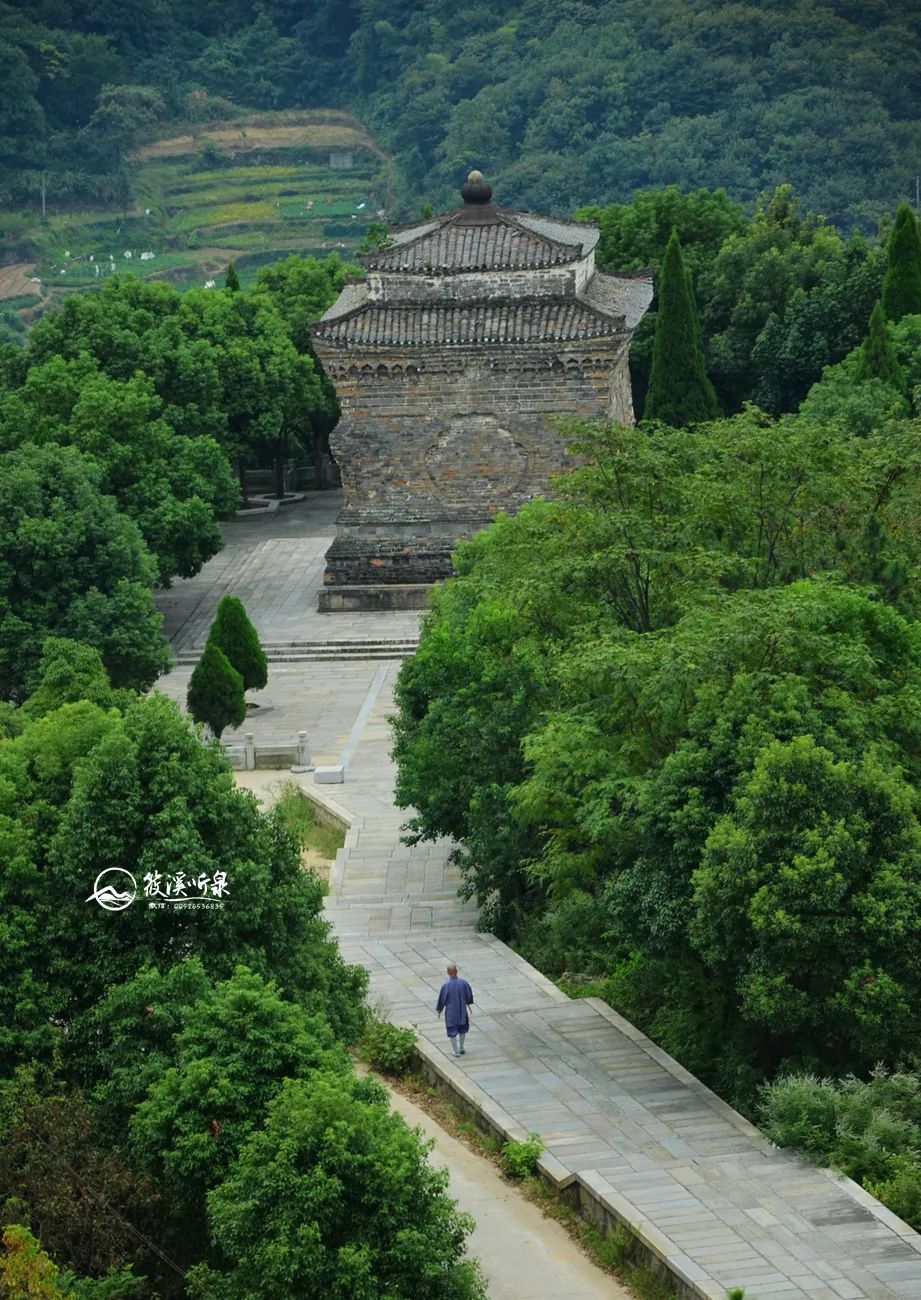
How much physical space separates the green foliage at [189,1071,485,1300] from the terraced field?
308 feet

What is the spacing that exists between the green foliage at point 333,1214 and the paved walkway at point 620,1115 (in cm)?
195

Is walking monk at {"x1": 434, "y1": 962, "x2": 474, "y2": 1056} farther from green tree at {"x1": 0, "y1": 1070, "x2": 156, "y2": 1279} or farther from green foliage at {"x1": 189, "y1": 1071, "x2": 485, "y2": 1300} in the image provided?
green foliage at {"x1": 189, "y1": 1071, "x2": 485, "y2": 1300}

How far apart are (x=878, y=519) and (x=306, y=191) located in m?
96.2

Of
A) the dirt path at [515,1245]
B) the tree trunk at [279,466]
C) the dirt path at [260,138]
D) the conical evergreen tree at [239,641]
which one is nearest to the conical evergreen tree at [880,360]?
the conical evergreen tree at [239,641]

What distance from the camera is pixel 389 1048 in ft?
89.6

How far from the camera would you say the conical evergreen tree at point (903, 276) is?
55.7m

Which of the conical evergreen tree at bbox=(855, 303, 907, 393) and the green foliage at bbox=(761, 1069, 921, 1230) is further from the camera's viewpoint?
the conical evergreen tree at bbox=(855, 303, 907, 393)

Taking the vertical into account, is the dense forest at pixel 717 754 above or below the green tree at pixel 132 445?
above

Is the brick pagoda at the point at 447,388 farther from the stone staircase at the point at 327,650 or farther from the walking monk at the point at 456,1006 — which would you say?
the walking monk at the point at 456,1006

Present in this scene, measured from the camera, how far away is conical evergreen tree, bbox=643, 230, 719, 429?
56.3 meters

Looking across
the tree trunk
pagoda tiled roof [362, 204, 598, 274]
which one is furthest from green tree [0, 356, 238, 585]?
the tree trunk

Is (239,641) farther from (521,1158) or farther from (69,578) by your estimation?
(521,1158)

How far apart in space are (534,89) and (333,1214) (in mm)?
100679

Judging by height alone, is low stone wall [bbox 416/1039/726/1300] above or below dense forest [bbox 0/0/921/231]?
above
